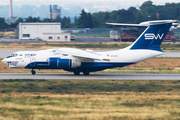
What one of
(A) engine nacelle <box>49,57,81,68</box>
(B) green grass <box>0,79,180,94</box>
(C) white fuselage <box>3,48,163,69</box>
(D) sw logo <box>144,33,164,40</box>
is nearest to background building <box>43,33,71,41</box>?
(C) white fuselage <box>3,48,163,69</box>

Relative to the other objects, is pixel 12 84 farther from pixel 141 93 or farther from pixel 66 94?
pixel 141 93

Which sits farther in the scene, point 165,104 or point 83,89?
Result: point 83,89

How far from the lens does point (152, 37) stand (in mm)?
28109

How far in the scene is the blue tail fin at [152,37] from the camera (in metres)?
28.0

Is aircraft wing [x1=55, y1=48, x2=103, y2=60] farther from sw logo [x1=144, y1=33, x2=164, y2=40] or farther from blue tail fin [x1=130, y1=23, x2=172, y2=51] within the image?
sw logo [x1=144, y1=33, x2=164, y2=40]

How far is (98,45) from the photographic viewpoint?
202 feet

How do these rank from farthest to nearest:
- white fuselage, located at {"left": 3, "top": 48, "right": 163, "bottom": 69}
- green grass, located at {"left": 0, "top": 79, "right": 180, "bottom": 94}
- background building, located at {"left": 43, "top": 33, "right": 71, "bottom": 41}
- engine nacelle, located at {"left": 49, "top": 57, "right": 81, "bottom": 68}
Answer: background building, located at {"left": 43, "top": 33, "right": 71, "bottom": 41}, white fuselage, located at {"left": 3, "top": 48, "right": 163, "bottom": 69}, engine nacelle, located at {"left": 49, "top": 57, "right": 81, "bottom": 68}, green grass, located at {"left": 0, "top": 79, "right": 180, "bottom": 94}

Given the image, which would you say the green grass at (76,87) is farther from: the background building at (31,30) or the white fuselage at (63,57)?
the background building at (31,30)

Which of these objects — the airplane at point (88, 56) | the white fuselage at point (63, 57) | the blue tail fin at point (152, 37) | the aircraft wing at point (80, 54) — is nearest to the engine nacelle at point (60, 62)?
the airplane at point (88, 56)

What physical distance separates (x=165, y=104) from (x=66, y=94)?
21.3 ft

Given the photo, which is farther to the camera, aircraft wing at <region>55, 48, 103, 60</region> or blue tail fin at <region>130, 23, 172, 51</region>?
blue tail fin at <region>130, 23, 172, 51</region>

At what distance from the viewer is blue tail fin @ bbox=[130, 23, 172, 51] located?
27984 mm

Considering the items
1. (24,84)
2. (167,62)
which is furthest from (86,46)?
(24,84)

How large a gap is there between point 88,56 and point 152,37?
7241 millimetres
